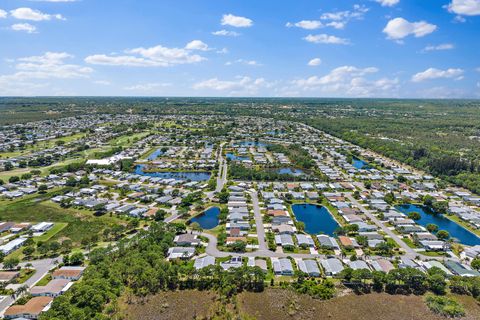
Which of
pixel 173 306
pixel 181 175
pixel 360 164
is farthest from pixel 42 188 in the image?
pixel 360 164

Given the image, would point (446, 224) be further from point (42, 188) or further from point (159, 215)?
point (42, 188)

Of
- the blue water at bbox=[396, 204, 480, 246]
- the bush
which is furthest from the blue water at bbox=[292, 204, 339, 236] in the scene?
the bush

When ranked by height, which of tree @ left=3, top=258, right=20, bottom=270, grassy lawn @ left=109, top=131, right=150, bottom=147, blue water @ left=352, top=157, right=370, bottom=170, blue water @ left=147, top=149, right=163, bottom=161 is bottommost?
tree @ left=3, top=258, right=20, bottom=270

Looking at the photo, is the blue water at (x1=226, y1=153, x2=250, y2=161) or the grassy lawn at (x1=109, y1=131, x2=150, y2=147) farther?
the grassy lawn at (x1=109, y1=131, x2=150, y2=147)

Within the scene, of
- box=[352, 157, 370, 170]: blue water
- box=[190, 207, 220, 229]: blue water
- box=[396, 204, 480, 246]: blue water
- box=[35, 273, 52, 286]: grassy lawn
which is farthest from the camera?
box=[352, 157, 370, 170]: blue water

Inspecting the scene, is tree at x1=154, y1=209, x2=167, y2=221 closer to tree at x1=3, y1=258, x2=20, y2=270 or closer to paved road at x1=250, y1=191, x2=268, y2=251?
paved road at x1=250, y1=191, x2=268, y2=251

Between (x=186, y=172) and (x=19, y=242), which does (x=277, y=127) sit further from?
(x=19, y=242)

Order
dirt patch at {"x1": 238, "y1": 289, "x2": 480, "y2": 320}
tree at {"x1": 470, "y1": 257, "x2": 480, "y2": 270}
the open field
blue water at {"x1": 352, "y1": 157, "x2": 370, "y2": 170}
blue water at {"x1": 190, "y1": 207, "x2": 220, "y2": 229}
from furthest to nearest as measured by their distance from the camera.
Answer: blue water at {"x1": 352, "y1": 157, "x2": 370, "y2": 170} < blue water at {"x1": 190, "y1": 207, "x2": 220, "y2": 229} < tree at {"x1": 470, "y1": 257, "x2": 480, "y2": 270} < dirt patch at {"x1": 238, "y1": 289, "x2": 480, "y2": 320} < the open field
